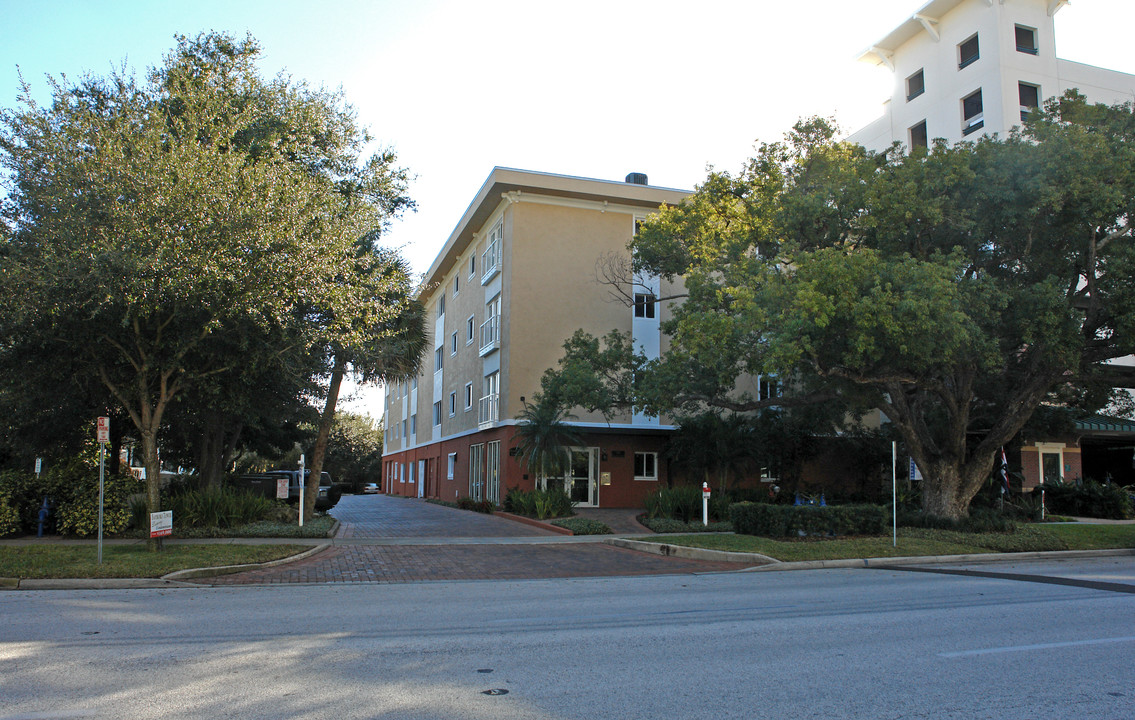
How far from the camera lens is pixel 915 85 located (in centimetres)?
4006

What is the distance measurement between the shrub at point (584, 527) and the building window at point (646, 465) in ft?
28.1

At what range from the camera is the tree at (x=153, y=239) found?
495 inches

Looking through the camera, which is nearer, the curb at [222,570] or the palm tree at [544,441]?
the curb at [222,570]

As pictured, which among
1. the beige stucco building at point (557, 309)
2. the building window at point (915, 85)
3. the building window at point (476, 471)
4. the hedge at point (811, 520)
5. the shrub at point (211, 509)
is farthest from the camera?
the building window at point (915, 85)

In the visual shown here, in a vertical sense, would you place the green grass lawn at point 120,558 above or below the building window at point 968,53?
below

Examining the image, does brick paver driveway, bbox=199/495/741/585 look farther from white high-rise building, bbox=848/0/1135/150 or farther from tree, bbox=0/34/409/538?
white high-rise building, bbox=848/0/1135/150

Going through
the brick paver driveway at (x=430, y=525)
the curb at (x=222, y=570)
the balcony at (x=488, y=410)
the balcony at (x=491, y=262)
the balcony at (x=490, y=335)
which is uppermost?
the balcony at (x=491, y=262)

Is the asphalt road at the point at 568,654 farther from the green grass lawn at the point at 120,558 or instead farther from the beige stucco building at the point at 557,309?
the beige stucco building at the point at 557,309

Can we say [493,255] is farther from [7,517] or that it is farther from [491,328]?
[7,517]

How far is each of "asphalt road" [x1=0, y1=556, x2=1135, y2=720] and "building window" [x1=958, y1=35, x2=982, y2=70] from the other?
31971 mm

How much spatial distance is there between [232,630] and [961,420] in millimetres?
17112

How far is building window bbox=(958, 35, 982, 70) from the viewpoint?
1416 inches

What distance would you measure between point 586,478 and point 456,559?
13562mm

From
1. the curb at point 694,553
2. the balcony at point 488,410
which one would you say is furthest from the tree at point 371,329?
the curb at point 694,553
